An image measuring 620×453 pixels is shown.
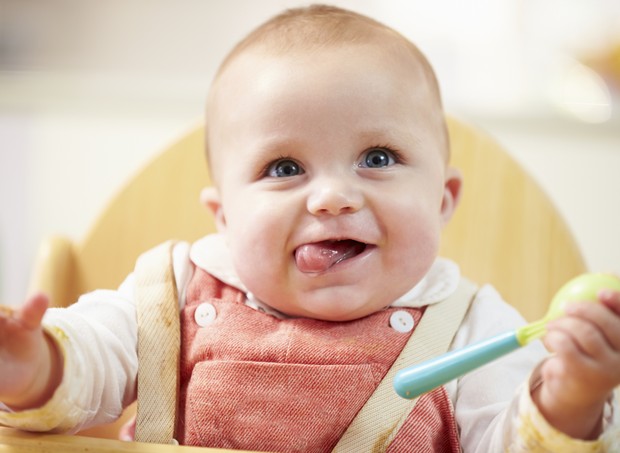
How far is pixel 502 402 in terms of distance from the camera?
0.67 m

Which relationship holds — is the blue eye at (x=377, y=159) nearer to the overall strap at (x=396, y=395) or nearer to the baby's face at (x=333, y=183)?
the baby's face at (x=333, y=183)

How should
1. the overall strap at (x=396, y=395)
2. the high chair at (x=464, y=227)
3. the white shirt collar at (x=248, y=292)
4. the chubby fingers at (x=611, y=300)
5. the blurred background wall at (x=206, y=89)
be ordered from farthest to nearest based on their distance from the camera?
the blurred background wall at (x=206, y=89), the high chair at (x=464, y=227), the white shirt collar at (x=248, y=292), the overall strap at (x=396, y=395), the chubby fingers at (x=611, y=300)

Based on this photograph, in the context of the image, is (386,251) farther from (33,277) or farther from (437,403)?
(33,277)

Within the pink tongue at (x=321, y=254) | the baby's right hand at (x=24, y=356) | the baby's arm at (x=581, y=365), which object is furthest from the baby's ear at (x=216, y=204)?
the baby's arm at (x=581, y=365)

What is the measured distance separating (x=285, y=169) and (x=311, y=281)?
0.10 meters

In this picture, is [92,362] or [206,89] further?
[206,89]

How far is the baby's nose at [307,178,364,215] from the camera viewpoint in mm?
655

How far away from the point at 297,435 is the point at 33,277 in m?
0.43

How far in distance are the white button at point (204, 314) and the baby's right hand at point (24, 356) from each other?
0.16m

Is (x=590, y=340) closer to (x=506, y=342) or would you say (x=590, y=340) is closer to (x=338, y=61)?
(x=506, y=342)

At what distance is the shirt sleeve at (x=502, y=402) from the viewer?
54 cm

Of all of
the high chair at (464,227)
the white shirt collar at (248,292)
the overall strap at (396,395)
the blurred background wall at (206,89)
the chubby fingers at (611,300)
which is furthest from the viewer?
the blurred background wall at (206,89)

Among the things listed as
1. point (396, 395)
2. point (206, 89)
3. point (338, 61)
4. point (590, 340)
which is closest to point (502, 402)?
point (396, 395)

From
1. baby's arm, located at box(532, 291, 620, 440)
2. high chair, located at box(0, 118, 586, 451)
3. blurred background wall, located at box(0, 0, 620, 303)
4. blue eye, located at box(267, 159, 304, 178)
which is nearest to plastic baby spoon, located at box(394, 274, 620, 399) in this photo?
baby's arm, located at box(532, 291, 620, 440)
